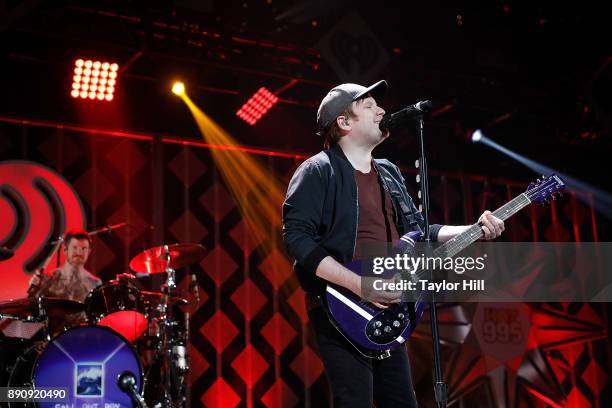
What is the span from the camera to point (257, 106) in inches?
286

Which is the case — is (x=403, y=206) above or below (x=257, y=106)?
below

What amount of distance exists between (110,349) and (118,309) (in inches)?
20.4

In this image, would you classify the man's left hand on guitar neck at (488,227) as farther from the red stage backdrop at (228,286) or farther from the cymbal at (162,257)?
the red stage backdrop at (228,286)

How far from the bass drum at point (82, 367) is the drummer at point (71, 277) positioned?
0.73 meters

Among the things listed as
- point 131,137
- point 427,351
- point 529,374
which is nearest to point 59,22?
point 131,137

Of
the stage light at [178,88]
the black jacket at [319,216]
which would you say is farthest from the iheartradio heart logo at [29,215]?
the black jacket at [319,216]

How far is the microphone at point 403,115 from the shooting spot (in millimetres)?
2826

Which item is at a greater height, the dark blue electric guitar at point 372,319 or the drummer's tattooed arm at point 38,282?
the drummer's tattooed arm at point 38,282

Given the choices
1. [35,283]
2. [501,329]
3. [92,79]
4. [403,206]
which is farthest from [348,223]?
[501,329]

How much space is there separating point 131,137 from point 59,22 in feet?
4.89

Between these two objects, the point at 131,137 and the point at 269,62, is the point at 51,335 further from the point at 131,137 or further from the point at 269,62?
the point at 269,62

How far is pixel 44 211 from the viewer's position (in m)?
6.80

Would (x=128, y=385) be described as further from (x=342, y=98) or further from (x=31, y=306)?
(x=342, y=98)

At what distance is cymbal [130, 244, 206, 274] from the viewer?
19.8ft
